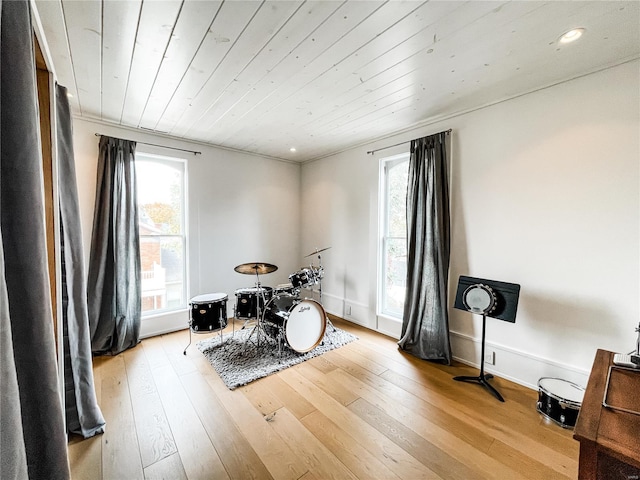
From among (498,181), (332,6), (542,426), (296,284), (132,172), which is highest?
(332,6)

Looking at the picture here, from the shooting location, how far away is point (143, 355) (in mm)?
2760

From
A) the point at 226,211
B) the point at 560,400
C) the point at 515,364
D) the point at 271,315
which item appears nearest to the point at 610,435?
the point at 560,400

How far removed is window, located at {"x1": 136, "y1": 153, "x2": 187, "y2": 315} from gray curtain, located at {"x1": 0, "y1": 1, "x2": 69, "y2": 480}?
2.65m

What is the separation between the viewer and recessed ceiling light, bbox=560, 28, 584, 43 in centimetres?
149

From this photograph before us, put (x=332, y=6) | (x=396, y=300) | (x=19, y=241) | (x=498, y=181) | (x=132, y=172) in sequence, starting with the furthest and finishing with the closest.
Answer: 1. (x=396, y=300)
2. (x=132, y=172)
3. (x=498, y=181)
4. (x=332, y=6)
5. (x=19, y=241)

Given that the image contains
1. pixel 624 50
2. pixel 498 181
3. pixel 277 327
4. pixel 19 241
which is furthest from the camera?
pixel 277 327

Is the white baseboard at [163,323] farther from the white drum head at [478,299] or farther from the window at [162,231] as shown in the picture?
the white drum head at [478,299]

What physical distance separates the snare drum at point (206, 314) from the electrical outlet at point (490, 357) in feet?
8.69

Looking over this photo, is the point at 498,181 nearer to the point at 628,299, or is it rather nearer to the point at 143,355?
the point at 628,299

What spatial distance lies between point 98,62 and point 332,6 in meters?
1.64

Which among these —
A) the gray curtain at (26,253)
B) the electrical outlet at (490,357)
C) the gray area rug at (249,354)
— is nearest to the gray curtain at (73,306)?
the gray area rug at (249,354)

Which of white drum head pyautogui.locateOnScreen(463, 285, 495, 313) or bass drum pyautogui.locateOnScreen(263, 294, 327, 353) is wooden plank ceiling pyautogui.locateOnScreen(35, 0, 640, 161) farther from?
bass drum pyautogui.locateOnScreen(263, 294, 327, 353)

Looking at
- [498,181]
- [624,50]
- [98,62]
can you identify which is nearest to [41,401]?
[98,62]

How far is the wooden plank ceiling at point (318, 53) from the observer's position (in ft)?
4.47
